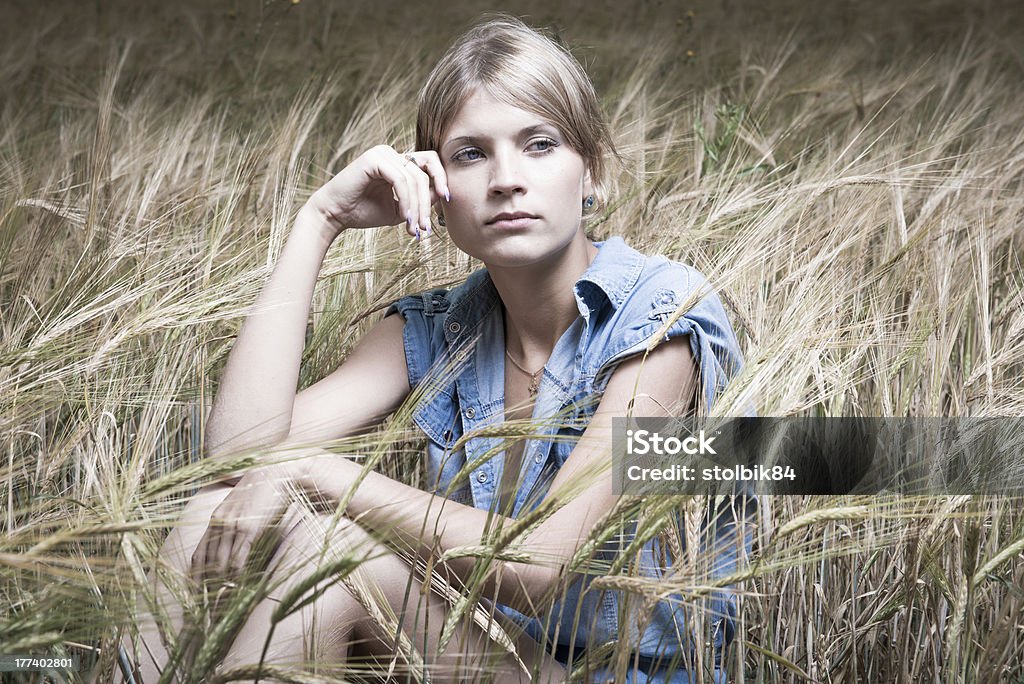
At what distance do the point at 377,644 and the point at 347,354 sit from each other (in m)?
0.58

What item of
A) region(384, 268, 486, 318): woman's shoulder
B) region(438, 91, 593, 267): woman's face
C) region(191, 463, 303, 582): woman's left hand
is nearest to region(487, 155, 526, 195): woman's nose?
region(438, 91, 593, 267): woman's face

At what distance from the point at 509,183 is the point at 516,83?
0.15m

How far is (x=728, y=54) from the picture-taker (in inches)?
149

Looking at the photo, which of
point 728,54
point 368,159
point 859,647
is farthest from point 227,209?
point 728,54

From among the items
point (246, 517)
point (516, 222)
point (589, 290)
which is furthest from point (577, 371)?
point (246, 517)

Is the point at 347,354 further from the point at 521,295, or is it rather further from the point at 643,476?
the point at 643,476

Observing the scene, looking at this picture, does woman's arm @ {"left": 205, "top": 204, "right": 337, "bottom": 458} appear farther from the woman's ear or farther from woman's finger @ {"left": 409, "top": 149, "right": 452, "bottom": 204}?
the woman's ear

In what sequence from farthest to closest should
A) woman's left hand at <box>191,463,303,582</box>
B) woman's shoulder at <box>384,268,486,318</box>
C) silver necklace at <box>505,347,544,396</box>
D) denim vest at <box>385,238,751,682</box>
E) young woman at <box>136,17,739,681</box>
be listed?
woman's shoulder at <box>384,268,486,318</box> < silver necklace at <box>505,347,544,396</box> < denim vest at <box>385,238,751,682</box> < young woman at <box>136,17,739,681</box> < woman's left hand at <box>191,463,303,582</box>

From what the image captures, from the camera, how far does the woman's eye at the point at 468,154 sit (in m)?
1.39

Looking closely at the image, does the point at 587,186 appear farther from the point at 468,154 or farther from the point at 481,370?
the point at 481,370

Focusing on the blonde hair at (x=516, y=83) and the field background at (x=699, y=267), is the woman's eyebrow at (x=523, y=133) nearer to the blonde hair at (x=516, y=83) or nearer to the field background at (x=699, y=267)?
the blonde hair at (x=516, y=83)

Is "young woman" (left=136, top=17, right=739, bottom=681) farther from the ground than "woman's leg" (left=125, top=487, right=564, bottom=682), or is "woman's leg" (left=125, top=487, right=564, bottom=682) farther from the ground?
"young woman" (left=136, top=17, right=739, bottom=681)

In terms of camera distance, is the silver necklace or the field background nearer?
the field background

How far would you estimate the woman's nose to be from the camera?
1.32 meters
